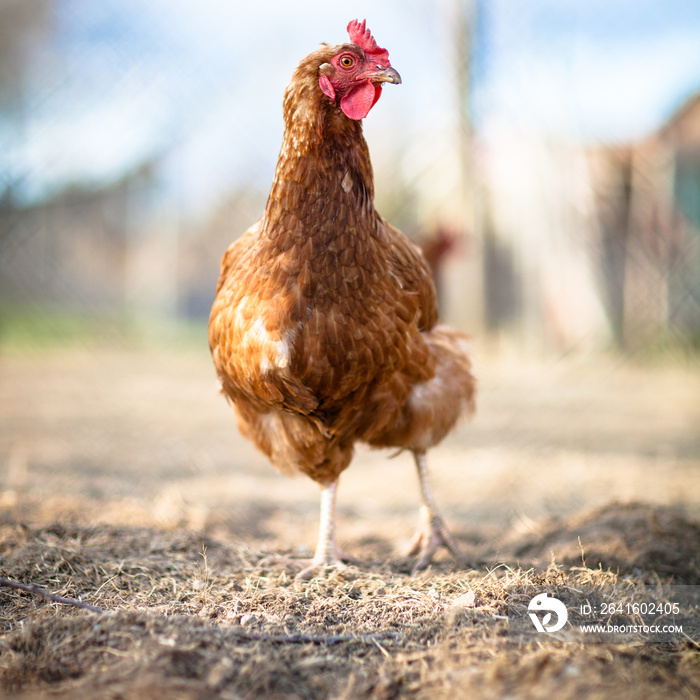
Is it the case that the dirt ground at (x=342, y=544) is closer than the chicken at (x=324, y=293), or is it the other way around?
the dirt ground at (x=342, y=544)

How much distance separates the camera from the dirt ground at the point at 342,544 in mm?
1343

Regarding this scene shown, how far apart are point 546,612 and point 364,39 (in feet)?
6.10

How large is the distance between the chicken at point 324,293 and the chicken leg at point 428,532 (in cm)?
39

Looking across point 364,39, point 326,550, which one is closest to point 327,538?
point 326,550

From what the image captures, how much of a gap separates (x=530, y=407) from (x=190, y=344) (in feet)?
12.3

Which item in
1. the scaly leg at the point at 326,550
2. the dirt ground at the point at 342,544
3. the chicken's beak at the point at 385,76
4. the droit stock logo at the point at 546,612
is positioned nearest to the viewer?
the dirt ground at the point at 342,544

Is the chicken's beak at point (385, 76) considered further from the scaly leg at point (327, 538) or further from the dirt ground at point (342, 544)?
the dirt ground at point (342, 544)

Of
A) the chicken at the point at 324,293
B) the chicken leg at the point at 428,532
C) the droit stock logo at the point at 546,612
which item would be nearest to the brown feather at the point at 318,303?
the chicken at the point at 324,293

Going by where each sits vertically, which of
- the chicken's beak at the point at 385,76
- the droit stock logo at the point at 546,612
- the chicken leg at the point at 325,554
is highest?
the chicken's beak at the point at 385,76

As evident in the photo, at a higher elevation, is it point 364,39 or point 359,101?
point 364,39

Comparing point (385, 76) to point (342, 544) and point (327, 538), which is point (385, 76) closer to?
point (327, 538)

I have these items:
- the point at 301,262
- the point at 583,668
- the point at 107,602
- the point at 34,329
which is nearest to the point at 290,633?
the point at 107,602

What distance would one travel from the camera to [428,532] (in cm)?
253

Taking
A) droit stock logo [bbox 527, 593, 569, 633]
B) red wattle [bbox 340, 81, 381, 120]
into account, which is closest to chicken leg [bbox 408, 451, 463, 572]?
droit stock logo [bbox 527, 593, 569, 633]
